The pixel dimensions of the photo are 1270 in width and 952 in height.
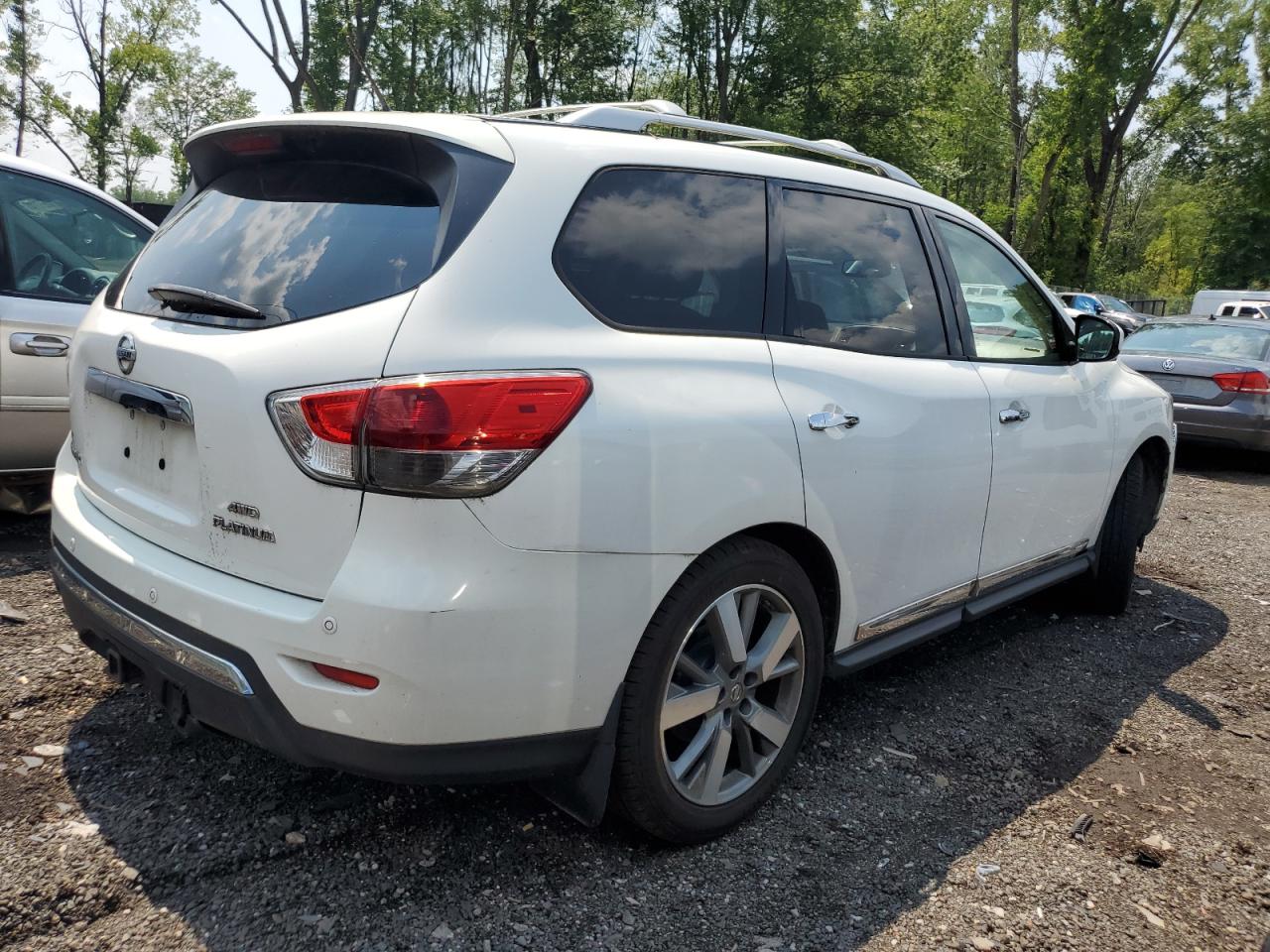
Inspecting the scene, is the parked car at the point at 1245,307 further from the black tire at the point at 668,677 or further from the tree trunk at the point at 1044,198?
the black tire at the point at 668,677

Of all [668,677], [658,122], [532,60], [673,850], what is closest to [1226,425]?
[658,122]

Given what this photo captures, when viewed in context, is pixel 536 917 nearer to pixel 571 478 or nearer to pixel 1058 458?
pixel 571 478

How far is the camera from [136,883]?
7.67 feet

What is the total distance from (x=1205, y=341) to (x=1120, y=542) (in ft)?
24.1

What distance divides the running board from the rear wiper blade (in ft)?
6.25

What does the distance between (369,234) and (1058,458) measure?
9.38ft

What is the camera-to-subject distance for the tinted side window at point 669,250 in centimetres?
236

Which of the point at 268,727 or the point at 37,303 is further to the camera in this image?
the point at 37,303

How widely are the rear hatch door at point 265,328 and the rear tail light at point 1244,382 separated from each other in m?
9.75

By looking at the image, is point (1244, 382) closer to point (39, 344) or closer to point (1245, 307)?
point (39, 344)

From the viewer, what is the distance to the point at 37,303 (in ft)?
14.7

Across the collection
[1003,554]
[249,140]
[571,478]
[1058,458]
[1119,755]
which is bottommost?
[1119,755]

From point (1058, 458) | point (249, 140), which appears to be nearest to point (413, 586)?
point (249, 140)

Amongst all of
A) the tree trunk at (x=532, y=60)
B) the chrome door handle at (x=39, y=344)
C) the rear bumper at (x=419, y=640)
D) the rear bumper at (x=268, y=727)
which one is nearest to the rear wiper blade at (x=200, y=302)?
the rear bumper at (x=419, y=640)
